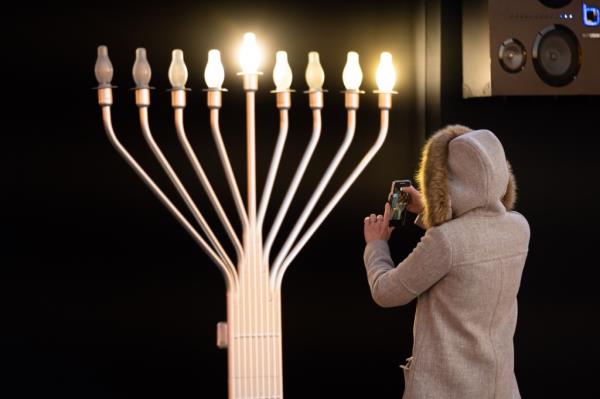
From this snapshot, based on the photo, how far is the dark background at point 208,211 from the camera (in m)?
2.97

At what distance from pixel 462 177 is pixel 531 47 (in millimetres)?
906

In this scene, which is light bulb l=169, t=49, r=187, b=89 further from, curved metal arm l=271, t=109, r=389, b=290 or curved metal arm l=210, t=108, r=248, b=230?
curved metal arm l=271, t=109, r=389, b=290

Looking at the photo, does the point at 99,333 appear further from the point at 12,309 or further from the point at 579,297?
the point at 579,297

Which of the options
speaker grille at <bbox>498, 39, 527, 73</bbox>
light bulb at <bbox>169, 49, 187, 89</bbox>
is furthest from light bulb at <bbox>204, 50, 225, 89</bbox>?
speaker grille at <bbox>498, 39, 527, 73</bbox>

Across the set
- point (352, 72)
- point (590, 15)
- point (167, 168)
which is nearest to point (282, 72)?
point (352, 72)

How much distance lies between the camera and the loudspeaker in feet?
9.04

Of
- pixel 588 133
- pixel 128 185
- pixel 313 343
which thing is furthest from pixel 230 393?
pixel 588 133

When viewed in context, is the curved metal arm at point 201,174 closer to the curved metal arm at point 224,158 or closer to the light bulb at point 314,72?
the curved metal arm at point 224,158

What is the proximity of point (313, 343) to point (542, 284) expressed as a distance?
75cm

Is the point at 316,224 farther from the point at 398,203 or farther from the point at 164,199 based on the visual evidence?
the point at 398,203

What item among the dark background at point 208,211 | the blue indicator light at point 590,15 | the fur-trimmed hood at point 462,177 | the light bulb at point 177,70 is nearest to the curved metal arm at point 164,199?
the light bulb at point 177,70

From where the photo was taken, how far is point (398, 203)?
7.39 ft

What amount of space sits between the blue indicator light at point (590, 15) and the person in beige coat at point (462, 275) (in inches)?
39.2

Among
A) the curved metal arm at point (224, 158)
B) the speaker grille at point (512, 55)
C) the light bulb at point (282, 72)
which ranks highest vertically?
the speaker grille at point (512, 55)
